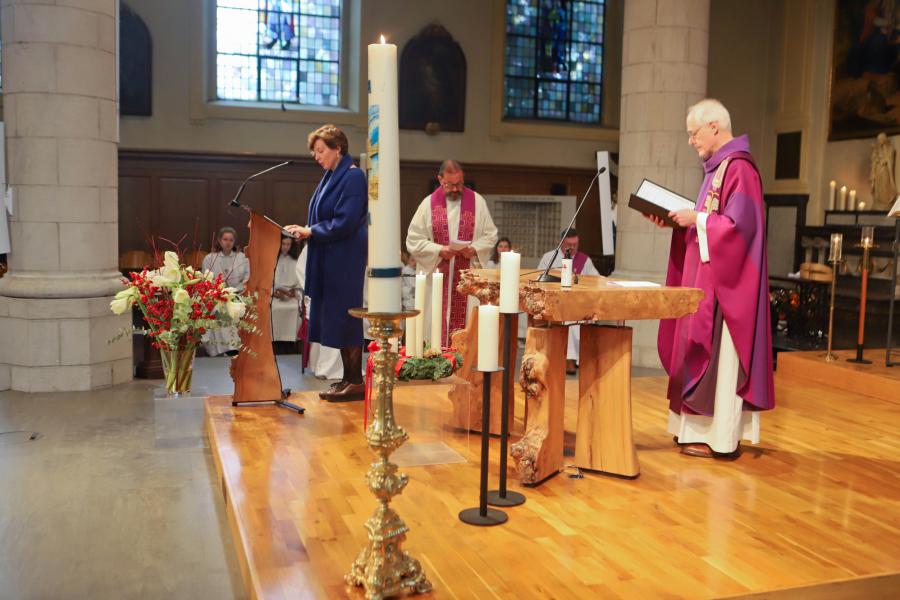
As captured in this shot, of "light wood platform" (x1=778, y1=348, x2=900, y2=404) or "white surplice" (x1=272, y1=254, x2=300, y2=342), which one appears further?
"white surplice" (x1=272, y1=254, x2=300, y2=342)

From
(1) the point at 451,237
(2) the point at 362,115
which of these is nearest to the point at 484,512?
(1) the point at 451,237

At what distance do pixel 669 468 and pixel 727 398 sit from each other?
44 centimetres

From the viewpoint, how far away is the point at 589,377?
4152 mm

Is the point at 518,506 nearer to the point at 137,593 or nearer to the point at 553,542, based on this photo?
the point at 553,542

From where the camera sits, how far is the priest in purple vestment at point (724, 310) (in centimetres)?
434

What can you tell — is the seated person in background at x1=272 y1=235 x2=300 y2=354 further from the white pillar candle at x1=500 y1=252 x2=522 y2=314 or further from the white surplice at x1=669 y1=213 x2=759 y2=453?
the white pillar candle at x1=500 y1=252 x2=522 y2=314

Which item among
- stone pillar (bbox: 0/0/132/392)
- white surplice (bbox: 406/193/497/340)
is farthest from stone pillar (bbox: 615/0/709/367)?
stone pillar (bbox: 0/0/132/392)

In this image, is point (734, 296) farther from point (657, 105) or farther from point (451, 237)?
point (657, 105)

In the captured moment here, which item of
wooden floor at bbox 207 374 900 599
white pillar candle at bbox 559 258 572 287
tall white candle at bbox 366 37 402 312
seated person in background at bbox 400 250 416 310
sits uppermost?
tall white candle at bbox 366 37 402 312

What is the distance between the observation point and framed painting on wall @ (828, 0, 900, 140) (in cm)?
1217

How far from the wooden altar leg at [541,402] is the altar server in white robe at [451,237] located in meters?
2.39

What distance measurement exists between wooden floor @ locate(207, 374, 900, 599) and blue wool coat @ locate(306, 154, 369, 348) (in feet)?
2.26

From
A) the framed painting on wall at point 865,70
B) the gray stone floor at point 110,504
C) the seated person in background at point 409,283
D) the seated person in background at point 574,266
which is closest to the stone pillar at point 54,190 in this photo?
the gray stone floor at point 110,504

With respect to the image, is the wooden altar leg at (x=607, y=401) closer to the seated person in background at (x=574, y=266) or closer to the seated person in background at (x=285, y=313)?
the seated person in background at (x=574, y=266)
